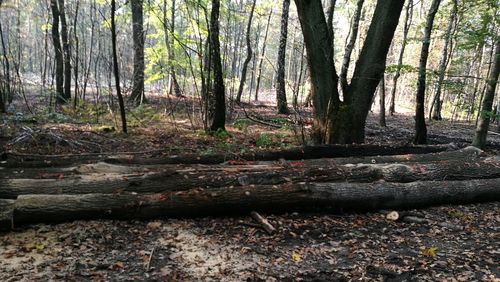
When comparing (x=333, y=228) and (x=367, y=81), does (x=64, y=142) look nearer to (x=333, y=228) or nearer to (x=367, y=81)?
(x=333, y=228)

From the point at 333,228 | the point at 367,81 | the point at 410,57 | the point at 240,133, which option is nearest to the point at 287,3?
the point at 240,133

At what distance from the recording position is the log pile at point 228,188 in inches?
190

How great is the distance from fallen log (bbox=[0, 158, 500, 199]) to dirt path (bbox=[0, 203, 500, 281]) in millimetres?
653

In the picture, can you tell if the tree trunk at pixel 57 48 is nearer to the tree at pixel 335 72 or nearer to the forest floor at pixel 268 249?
the tree at pixel 335 72

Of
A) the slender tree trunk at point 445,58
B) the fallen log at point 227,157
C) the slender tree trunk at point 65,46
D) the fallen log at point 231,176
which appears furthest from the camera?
the slender tree trunk at point 65,46

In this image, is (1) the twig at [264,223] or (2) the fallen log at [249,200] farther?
(1) the twig at [264,223]

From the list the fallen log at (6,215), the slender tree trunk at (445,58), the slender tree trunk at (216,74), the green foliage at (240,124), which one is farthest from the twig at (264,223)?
the slender tree trunk at (445,58)

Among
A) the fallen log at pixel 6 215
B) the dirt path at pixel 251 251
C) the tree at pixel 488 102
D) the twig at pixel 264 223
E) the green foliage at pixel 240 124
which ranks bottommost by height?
the dirt path at pixel 251 251

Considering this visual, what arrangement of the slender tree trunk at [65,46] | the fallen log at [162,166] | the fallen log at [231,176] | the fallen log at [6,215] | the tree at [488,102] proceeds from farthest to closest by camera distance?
the slender tree trunk at [65,46]
the tree at [488,102]
the fallen log at [162,166]
the fallen log at [231,176]
the fallen log at [6,215]

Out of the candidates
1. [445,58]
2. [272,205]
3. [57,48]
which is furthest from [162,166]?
[445,58]

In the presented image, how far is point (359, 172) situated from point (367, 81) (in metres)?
2.91

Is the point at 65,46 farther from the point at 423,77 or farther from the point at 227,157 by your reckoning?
the point at 423,77

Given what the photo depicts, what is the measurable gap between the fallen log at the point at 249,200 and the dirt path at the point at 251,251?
0.50 feet

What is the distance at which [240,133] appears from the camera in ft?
35.9
